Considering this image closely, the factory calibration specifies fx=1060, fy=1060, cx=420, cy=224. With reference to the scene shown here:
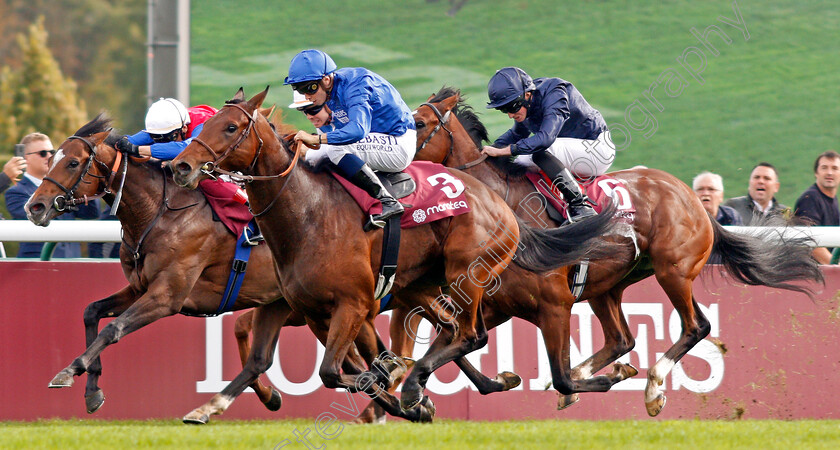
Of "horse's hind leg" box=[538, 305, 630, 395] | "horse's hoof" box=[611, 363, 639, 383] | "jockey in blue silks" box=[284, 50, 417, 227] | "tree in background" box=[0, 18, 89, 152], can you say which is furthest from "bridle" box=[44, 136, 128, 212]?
"tree in background" box=[0, 18, 89, 152]

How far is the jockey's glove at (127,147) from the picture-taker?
591 cm

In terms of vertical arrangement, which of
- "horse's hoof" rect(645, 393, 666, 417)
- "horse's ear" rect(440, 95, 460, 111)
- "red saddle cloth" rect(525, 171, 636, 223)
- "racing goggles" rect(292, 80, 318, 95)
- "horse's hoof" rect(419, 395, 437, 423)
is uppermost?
"racing goggles" rect(292, 80, 318, 95)

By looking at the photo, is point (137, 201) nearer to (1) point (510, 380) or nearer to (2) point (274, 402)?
(2) point (274, 402)

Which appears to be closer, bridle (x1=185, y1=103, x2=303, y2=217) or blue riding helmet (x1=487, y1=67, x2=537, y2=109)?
bridle (x1=185, y1=103, x2=303, y2=217)

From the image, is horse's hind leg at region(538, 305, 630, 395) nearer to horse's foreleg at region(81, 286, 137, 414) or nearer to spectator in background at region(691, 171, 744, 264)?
spectator in background at region(691, 171, 744, 264)

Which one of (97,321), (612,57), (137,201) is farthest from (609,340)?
(612,57)

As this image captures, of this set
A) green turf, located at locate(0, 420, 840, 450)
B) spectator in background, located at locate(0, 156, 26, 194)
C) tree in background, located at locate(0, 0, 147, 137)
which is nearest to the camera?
green turf, located at locate(0, 420, 840, 450)

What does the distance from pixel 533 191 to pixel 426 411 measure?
1.38 meters

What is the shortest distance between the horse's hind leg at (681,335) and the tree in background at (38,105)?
15.3 metres

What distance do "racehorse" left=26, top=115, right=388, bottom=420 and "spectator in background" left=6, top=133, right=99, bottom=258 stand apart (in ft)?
4.14

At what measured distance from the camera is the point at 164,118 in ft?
19.9

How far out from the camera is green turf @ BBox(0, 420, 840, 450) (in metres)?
4.55

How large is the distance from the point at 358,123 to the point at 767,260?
10.3 feet

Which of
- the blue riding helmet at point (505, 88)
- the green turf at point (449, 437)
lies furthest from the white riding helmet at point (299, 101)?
the green turf at point (449, 437)
